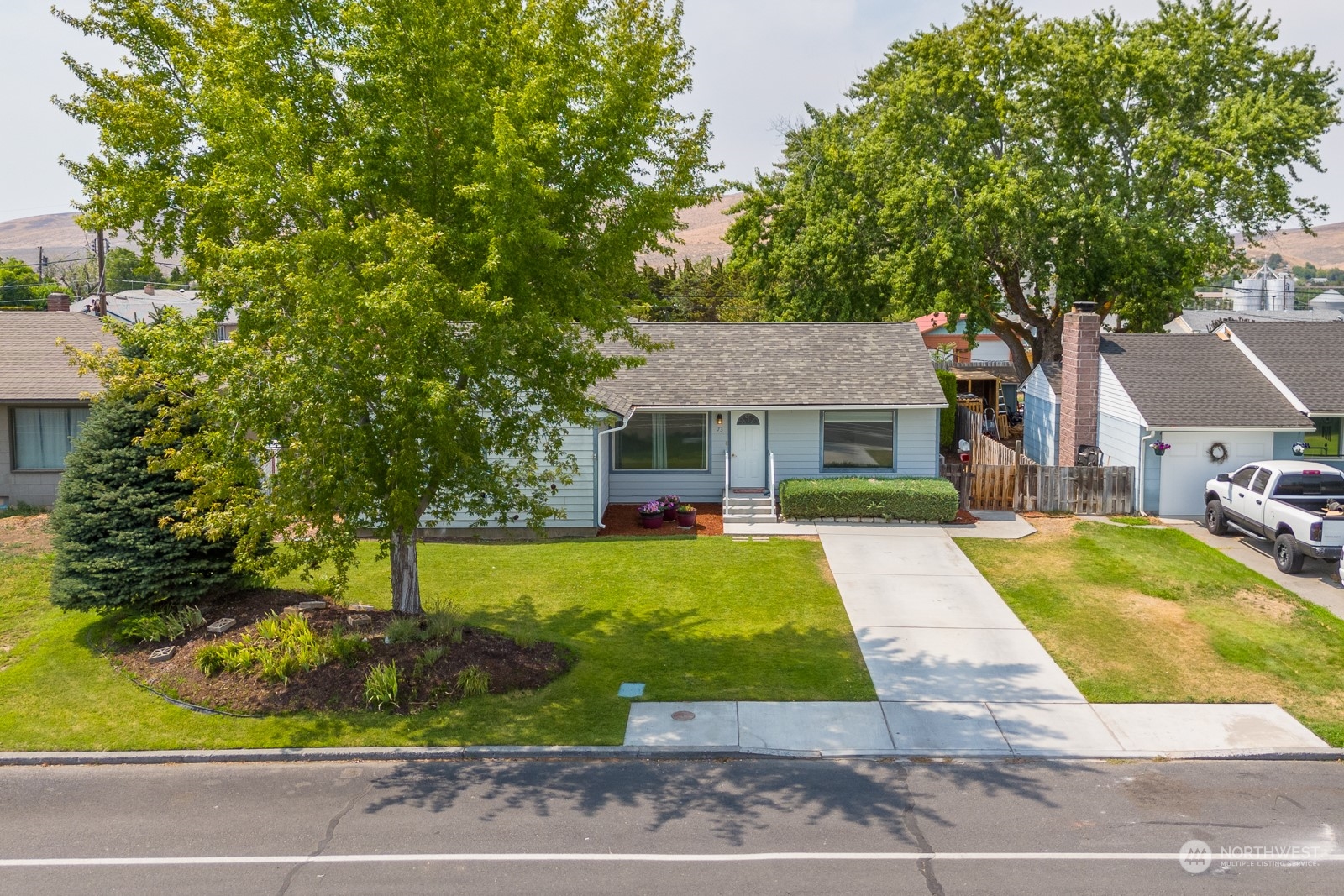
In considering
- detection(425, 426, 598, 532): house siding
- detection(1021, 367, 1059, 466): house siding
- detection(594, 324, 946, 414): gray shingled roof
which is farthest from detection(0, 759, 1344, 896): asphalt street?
detection(1021, 367, 1059, 466): house siding

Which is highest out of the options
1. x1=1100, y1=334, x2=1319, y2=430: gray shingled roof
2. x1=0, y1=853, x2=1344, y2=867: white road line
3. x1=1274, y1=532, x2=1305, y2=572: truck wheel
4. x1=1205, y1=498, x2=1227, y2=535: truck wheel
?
x1=1100, y1=334, x2=1319, y2=430: gray shingled roof

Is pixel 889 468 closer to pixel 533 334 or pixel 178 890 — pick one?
pixel 533 334

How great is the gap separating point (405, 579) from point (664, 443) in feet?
37.9

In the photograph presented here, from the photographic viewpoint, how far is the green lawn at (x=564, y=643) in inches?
486

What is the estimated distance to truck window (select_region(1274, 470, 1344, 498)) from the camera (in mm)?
20031

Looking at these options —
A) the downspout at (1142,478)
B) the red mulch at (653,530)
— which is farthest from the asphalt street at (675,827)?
the downspout at (1142,478)

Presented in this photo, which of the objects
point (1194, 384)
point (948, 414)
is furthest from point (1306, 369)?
point (948, 414)

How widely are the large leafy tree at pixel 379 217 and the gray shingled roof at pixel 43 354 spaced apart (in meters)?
11.3

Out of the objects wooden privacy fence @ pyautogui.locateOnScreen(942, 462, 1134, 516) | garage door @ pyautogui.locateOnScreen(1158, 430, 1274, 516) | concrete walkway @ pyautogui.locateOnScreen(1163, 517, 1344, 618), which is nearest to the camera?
concrete walkway @ pyautogui.locateOnScreen(1163, 517, 1344, 618)

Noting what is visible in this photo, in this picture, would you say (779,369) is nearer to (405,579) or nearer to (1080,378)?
(1080,378)

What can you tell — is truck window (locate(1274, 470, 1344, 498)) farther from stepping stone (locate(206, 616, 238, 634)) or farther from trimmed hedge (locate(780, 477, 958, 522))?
stepping stone (locate(206, 616, 238, 634))

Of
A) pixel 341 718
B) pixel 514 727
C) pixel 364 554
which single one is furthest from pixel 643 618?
pixel 364 554

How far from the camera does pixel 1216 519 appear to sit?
22.2 m

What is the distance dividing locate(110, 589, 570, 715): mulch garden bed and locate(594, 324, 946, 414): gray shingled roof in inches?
358
